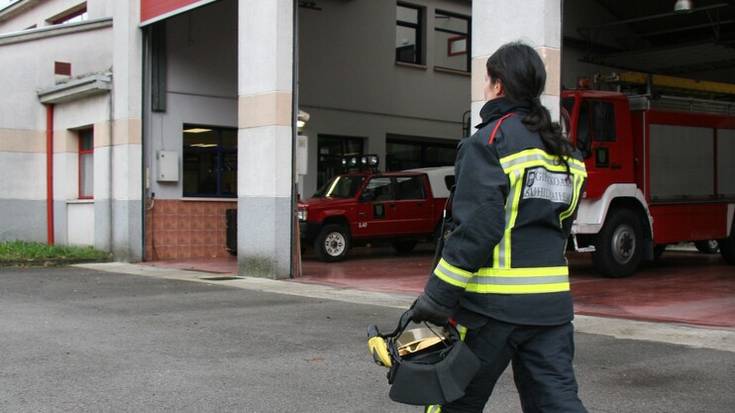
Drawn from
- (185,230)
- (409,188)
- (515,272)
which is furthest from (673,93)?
(515,272)

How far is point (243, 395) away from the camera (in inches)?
215

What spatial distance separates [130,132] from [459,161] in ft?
49.4

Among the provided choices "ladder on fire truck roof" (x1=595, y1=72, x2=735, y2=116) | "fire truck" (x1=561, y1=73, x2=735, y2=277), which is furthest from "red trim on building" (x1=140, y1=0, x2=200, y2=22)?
"ladder on fire truck roof" (x1=595, y1=72, x2=735, y2=116)

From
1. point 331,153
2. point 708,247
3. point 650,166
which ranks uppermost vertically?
point 331,153

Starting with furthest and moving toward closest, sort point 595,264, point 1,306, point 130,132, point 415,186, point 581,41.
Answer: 1. point 581,41
2. point 415,186
3. point 130,132
4. point 595,264
5. point 1,306

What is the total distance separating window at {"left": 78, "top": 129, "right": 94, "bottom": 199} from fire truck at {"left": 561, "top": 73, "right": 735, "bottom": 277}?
38.8ft

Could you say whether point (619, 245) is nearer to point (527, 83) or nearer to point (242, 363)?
point (242, 363)

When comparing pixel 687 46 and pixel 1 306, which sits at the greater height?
pixel 687 46

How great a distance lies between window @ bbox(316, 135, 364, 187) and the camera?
21.3m

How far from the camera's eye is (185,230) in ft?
58.9

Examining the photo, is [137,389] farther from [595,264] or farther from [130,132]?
[130,132]

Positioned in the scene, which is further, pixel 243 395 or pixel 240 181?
pixel 240 181

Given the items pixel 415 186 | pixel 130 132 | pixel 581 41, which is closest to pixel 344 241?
pixel 415 186

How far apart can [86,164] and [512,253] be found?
18005mm
